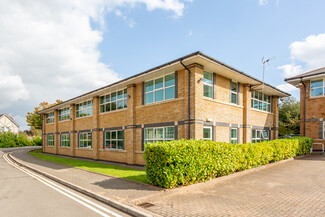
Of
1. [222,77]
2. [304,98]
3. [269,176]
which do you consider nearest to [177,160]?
[269,176]

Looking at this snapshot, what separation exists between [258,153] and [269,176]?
1.74 meters

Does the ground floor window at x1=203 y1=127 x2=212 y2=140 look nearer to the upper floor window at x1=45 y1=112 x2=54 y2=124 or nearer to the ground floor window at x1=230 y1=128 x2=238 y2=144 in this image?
the ground floor window at x1=230 y1=128 x2=238 y2=144

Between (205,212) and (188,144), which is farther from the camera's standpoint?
(188,144)

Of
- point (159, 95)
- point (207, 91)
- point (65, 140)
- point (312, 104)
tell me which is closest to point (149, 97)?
point (159, 95)

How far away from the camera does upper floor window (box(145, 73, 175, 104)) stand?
Answer: 1256 centimetres

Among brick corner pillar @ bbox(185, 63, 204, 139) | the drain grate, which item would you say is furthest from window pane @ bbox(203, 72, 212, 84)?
the drain grate

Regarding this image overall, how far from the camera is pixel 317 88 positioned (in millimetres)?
17953

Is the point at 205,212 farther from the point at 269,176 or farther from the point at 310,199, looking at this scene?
the point at 269,176

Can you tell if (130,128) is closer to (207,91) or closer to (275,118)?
(207,91)

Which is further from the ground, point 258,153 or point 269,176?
point 258,153

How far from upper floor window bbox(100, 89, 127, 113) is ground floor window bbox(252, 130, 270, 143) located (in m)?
10.6

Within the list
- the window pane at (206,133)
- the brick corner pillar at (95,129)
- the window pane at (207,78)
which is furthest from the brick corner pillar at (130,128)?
the window pane at (207,78)

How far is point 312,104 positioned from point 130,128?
53.1 feet

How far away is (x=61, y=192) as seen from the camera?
7887 millimetres
